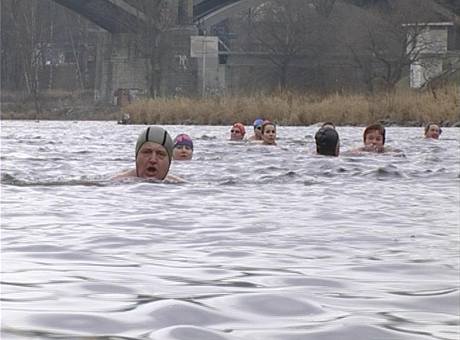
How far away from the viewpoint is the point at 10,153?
1575 cm

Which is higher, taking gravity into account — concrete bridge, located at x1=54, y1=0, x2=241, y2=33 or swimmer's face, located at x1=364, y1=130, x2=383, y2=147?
concrete bridge, located at x1=54, y1=0, x2=241, y2=33

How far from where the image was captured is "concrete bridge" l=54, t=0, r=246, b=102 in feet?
190

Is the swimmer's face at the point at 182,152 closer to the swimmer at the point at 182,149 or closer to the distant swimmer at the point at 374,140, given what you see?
the swimmer at the point at 182,149

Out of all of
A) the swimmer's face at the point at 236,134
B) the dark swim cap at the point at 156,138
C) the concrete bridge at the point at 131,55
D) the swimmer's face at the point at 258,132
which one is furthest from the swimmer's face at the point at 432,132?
the concrete bridge at the point at 131,55

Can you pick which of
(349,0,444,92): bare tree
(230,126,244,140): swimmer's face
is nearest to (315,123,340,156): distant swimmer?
(230,126,244,140): swimmer's face

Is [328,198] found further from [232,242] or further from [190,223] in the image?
[232,242]

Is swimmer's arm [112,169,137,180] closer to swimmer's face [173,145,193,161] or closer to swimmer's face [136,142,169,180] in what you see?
swimmer's face [136,142,169,180]

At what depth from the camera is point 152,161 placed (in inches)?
386

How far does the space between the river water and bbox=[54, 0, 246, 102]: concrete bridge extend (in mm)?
47975

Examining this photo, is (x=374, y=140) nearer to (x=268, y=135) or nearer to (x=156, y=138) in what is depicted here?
(x=268, y=135)

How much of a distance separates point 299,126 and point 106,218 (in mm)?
26046

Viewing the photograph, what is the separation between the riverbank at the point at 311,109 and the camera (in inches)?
1264

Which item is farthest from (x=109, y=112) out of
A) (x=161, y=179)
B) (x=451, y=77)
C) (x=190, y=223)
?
(x=190, y=223)

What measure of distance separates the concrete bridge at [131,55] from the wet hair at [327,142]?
139 feet
